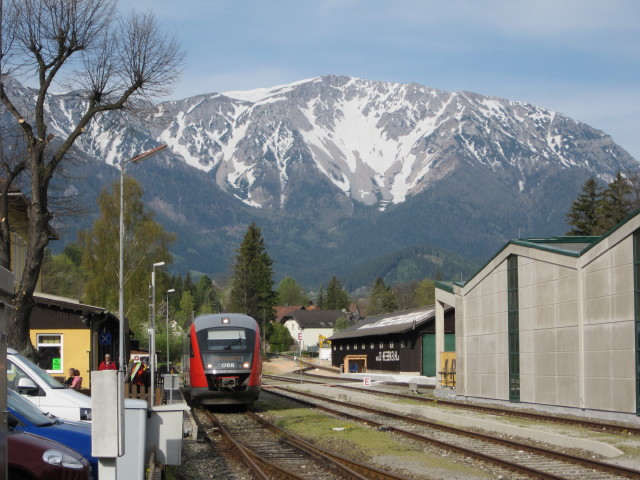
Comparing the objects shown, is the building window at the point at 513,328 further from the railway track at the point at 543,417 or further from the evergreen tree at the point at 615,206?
the evergreen tree at the point at 615,206

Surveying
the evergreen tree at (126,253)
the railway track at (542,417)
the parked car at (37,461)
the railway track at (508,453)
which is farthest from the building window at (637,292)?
the evergreen tree at (126,253)

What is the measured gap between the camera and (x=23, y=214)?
42.5 meters

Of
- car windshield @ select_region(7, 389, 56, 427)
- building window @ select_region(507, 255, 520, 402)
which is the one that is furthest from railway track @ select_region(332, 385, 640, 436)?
car windshield @ select_region(7, 389, 56, 427)

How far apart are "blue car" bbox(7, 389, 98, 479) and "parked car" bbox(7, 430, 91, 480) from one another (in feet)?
5.83

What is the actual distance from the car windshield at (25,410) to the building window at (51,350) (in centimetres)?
2602

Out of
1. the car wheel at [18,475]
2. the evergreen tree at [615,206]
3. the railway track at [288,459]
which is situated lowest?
the railway track at [288,459]

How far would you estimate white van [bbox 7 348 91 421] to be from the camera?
558 inches

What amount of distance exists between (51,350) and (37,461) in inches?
1150

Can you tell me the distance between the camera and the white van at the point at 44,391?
46.5 ft

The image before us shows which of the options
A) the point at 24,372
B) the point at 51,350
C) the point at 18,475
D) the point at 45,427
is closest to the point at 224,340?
the point at 51,350

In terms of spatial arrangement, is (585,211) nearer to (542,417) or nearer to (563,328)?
(563,328)

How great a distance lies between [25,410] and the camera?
11656mm

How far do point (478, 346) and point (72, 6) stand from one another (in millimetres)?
20573

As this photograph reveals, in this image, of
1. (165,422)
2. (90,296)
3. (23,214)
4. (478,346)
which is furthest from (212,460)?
(90,296)
